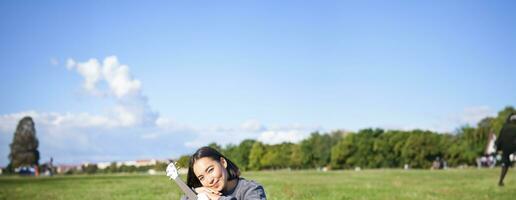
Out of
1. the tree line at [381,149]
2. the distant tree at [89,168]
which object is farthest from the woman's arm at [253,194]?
the tree line at [381,149]

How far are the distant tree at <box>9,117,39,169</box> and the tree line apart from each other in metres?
37.7

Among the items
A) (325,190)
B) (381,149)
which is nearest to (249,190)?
(325,190)

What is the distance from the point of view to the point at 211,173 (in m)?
6.22

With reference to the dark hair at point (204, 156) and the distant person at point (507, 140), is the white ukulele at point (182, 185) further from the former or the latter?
the distant person at point (507, 140)

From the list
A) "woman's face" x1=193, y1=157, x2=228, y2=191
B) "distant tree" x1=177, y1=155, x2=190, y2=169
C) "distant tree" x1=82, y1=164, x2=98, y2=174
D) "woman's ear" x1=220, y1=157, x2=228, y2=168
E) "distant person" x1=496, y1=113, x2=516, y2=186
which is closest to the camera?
"woman's face" x1=193, y1=157, x2=228, y2=191

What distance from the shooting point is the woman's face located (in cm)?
620

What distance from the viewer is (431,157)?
119 m

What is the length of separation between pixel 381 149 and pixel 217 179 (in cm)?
12061

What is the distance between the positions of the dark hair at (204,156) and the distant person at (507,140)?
20.1 metres

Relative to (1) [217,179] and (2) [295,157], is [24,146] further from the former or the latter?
(1) [217,179]

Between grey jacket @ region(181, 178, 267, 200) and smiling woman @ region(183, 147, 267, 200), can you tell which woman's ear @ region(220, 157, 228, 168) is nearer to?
smiling woman @ region(183, 147, 267, 200)

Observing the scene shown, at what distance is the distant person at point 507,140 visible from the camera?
24109 mm

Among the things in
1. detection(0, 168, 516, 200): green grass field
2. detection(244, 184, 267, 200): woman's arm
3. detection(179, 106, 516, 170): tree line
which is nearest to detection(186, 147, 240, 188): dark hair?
detection(244, 184, 267, 200): woman's arm

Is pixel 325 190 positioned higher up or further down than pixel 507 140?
further down
